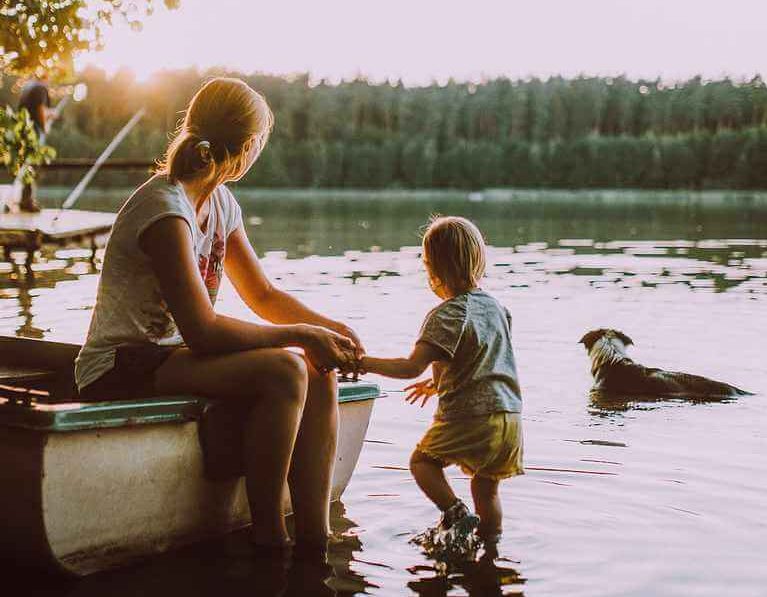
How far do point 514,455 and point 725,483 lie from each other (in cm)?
142

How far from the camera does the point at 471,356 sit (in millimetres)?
4016

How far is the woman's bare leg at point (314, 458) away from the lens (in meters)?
3.87

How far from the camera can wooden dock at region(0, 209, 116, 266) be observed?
12516mm

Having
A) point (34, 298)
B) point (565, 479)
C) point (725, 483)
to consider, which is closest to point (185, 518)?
point (565, 479)

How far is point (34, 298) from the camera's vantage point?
1158cm

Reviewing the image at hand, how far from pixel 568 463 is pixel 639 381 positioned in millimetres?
2015

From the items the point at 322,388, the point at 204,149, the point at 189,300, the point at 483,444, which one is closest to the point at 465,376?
the point at 483,444

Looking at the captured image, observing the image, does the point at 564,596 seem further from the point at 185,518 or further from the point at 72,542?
the point at 72,542

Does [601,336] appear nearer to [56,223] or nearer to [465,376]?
[465,376]

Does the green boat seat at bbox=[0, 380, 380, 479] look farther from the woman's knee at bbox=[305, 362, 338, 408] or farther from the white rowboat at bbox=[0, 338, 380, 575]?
the woman's knee at bbox=[305, 362, 338, 408]

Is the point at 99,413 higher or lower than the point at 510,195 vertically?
higher

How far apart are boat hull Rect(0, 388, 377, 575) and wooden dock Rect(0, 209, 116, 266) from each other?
27.6 ft

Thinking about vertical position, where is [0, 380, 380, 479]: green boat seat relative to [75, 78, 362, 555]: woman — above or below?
below

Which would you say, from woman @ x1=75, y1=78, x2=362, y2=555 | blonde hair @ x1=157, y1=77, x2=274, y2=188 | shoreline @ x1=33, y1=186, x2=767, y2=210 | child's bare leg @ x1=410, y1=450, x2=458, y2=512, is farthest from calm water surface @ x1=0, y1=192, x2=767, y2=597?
shoreline @ x1=33, y1=186, x2=767, y2=210
